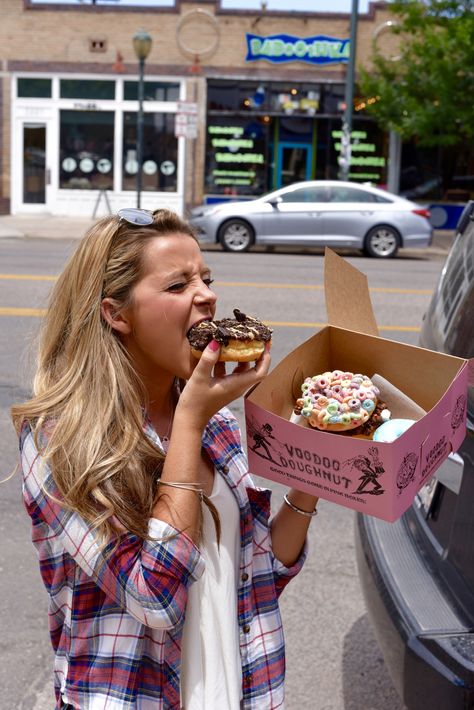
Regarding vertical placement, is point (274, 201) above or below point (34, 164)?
below

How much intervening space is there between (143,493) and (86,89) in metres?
25.0

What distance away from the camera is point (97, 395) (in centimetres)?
176

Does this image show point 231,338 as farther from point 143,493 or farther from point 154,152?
point 154,152

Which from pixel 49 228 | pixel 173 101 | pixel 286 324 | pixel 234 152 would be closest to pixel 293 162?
pixel 234 152

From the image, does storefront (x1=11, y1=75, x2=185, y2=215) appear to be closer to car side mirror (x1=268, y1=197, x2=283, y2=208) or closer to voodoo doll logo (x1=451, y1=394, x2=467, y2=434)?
car side mirror (x1=268, y1=197, x2=283, y2=208)

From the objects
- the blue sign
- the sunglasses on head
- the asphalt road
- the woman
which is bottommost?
the asphalt road

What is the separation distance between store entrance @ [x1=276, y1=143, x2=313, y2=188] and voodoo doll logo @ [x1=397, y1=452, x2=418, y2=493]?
23.9 meters

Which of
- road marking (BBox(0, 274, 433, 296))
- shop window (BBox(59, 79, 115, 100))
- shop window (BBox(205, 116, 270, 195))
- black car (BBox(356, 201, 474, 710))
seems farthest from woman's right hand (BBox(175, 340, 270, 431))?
shop window (BBox(59, 79, 115, 100))

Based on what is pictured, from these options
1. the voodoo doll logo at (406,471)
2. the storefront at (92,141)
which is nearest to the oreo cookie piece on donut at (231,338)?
the voodoo doll logo at (406,471)

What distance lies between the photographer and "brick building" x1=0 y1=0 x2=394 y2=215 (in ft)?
80.2

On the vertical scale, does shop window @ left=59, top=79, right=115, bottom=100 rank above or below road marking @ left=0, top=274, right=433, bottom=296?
above

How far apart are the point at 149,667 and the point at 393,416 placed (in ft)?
2.52

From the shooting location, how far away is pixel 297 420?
6.81 feet

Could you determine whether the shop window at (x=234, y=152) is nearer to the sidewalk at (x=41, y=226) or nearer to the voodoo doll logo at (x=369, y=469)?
the sidewalk at (x=41, y=226)
